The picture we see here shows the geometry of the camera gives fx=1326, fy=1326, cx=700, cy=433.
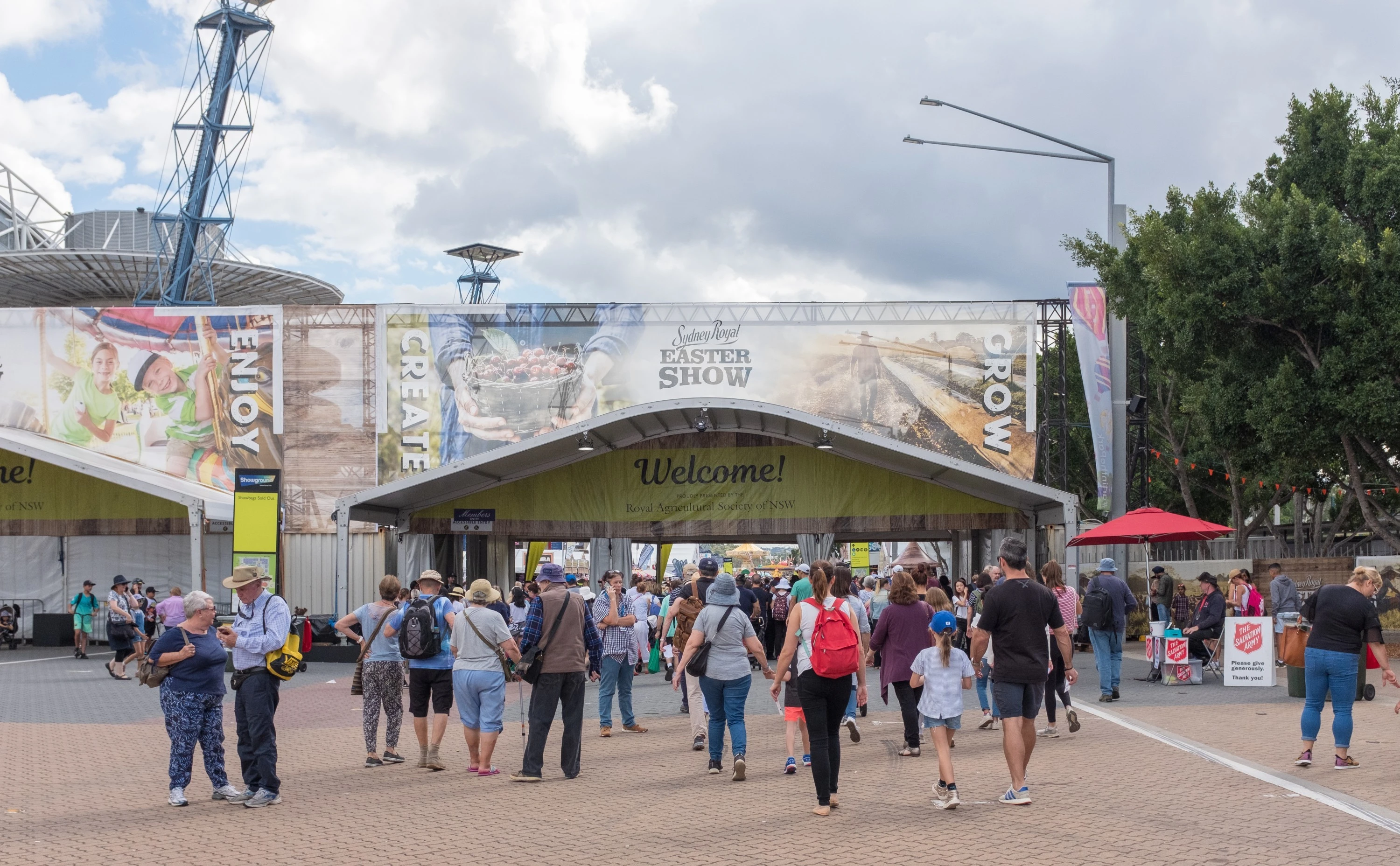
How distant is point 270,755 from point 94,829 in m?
1.22

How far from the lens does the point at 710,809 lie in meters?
8.77

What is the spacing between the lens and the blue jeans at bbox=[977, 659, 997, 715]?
13.3 metres

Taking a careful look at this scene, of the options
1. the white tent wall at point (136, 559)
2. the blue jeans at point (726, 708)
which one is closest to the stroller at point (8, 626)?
the white tent wall at point (136, 559)

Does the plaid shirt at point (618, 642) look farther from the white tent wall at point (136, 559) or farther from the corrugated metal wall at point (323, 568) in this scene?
the white tent wall at point (136, 559)

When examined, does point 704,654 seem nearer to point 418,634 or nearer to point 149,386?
point 418,634

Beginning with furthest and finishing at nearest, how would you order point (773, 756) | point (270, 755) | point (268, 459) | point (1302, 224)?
point (268, 459), point (1302, 224), point (773, 756), point (270, 755)


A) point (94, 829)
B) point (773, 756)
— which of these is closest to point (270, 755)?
point (94, 829)

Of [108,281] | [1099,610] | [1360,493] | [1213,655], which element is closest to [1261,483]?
[1360,493]

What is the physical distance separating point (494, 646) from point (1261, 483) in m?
26.3

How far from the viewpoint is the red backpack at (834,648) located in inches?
336

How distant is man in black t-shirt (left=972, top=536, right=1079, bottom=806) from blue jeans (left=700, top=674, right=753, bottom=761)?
2144mm

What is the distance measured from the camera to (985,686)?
1349cm

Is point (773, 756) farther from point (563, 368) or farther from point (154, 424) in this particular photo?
point (154, 424)

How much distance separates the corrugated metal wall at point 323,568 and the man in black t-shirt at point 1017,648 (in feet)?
A: 77.2
